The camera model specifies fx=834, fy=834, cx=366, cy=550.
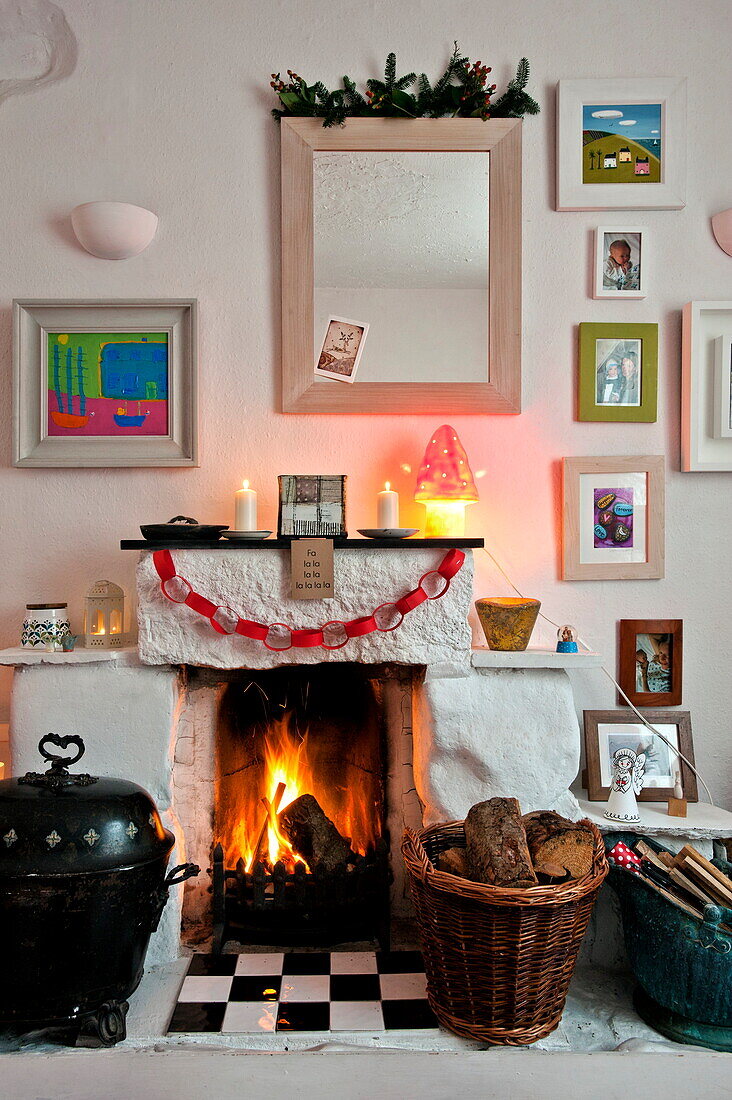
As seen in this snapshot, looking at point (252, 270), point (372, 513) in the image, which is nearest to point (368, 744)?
point (372, 513)

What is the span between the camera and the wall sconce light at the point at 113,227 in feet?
7.04

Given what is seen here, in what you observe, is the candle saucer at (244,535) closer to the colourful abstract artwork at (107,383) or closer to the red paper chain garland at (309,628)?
the red paper chain garland at (309,628)

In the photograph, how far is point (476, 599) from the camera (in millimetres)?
2285

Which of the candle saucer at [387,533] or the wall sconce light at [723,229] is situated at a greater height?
the wall sconce light at [723,229]

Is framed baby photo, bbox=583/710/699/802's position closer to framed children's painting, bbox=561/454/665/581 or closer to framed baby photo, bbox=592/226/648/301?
framed children's painting, bbox=561/454/665/581

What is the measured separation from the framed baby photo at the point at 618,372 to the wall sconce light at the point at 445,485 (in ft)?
1.28

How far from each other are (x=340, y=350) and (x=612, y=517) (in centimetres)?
86

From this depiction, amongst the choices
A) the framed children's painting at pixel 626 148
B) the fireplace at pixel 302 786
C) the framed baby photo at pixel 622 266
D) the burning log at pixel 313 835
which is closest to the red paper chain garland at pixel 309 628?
the fireplace at pixel 302 786

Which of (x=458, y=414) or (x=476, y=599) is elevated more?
(x=458, y=414)

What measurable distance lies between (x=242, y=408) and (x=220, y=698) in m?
0.78

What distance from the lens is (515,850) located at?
66.0 inches

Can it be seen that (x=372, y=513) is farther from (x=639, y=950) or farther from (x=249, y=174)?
(x=639, y=950)

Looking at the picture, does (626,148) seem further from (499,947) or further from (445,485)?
(499,947)

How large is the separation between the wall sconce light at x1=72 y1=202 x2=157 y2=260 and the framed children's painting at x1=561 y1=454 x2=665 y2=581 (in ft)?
4.20
